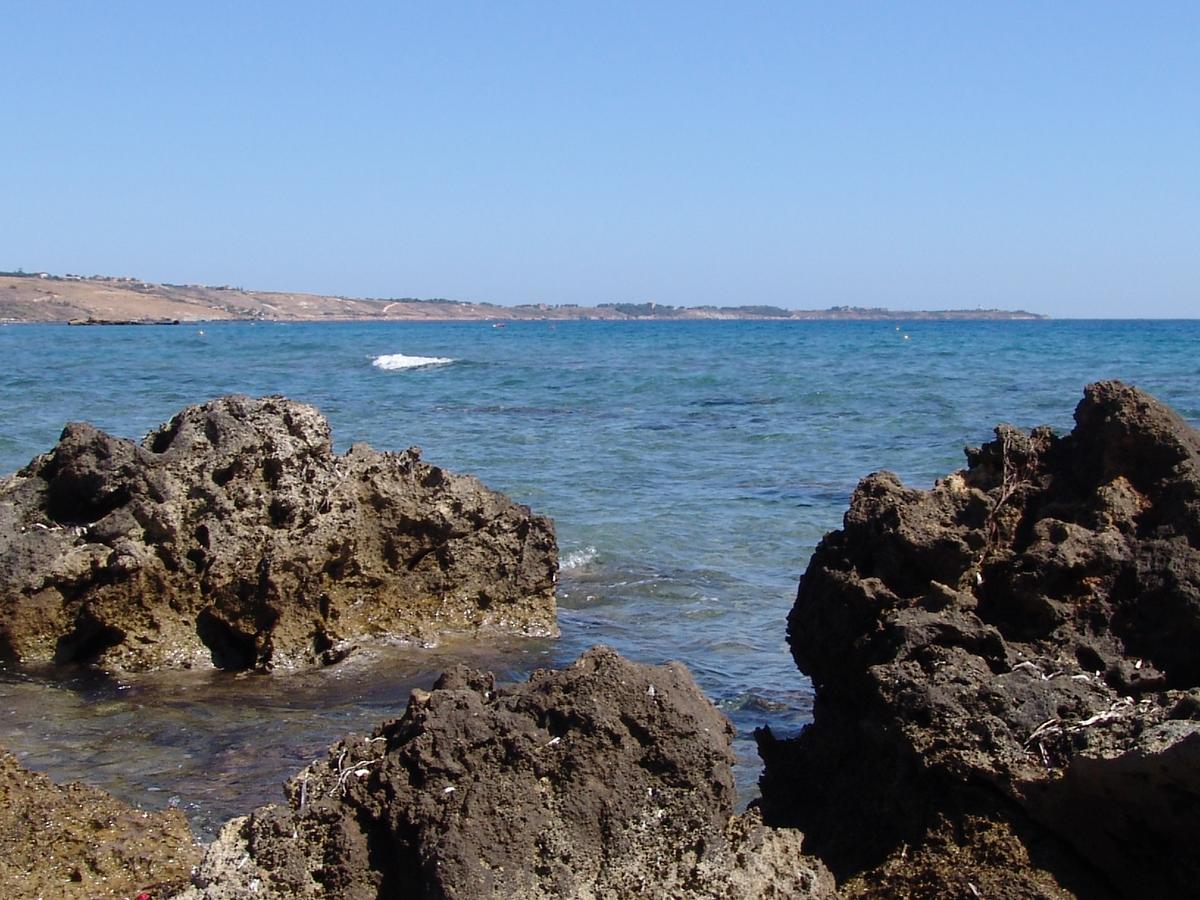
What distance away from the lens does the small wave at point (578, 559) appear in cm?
1041

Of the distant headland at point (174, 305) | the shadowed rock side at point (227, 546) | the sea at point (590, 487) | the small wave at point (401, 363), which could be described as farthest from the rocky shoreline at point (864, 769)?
the distant headland at point (174, 305)

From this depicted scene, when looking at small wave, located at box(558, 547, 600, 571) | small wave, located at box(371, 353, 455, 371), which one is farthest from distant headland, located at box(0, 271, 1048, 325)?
small wave, located at box(558, 547, 600, 571)

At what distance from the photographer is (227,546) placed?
23.5 feet

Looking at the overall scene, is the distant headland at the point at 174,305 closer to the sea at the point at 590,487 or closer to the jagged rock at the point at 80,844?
the sea at the point at 590,487

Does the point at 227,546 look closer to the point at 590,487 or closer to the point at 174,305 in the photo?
the point at 590,487

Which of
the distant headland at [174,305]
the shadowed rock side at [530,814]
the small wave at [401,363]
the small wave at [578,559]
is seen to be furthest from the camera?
the distant headland at [174,305]

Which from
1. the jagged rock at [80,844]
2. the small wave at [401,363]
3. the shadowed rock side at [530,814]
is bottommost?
the small wave at [401,363]

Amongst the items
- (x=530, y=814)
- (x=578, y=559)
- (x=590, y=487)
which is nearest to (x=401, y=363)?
(x=590, y=487)

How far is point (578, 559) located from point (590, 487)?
3859 mm

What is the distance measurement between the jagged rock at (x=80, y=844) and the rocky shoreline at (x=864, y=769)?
36 millimetres

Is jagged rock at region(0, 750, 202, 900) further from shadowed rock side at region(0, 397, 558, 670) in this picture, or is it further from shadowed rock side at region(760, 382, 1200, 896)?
shadowed rock side at region(0, 397, 558, 670)

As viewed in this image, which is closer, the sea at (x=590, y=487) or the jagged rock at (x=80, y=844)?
the jagged rock at (x=80, y=844)

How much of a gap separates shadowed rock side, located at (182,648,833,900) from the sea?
1554 millimetres

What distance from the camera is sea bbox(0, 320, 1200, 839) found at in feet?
19.6
